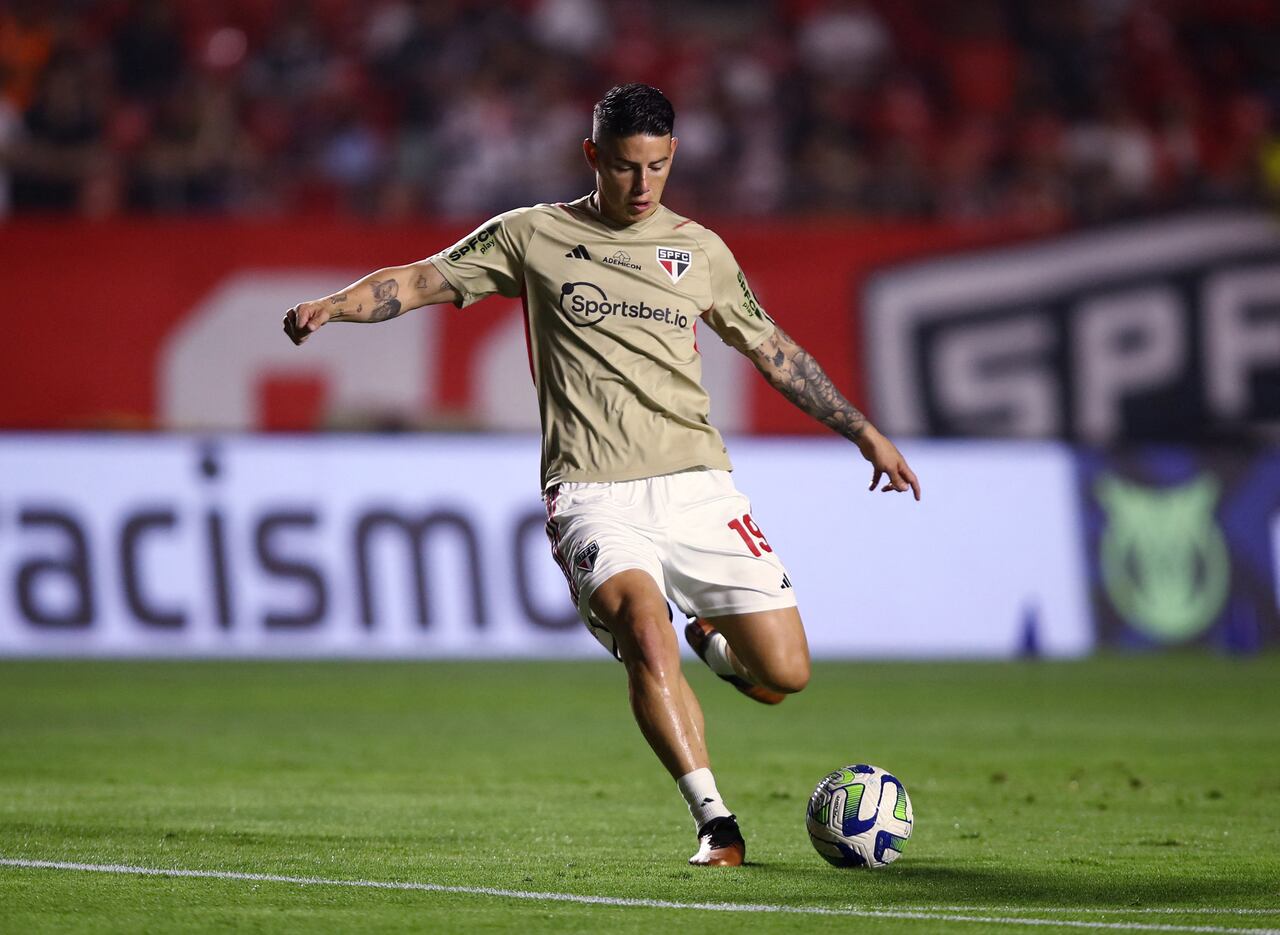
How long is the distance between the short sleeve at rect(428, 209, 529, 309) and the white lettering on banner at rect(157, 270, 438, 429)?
41.1 feet

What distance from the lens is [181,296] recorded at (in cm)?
1934

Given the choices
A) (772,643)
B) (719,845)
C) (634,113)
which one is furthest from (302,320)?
(719,845)

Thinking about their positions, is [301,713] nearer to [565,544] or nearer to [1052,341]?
[565,544]

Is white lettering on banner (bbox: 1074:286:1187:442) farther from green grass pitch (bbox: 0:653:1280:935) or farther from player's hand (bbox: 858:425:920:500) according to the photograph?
player's hand (bbox: 858:425:920:500)

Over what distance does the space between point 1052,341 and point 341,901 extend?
1598cm

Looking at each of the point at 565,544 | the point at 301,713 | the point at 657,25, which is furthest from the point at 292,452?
the point at 565,544

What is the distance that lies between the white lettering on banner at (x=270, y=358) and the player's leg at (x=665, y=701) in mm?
13106

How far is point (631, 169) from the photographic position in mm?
6613

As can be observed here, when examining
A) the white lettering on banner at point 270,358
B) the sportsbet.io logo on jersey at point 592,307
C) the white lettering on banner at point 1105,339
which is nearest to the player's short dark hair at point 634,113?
the sportsbet.io logo on jersey at point 592,307

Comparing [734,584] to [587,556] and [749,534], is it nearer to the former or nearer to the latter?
[749,534]

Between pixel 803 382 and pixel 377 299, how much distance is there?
153 centimetres

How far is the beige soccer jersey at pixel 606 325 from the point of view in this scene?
6.71 metres

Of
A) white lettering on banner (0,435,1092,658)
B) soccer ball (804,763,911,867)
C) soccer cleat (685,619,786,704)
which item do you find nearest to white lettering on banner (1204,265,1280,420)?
white lettering on banner (0,435,1092,658)

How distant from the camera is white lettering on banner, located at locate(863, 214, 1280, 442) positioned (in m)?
20.3
